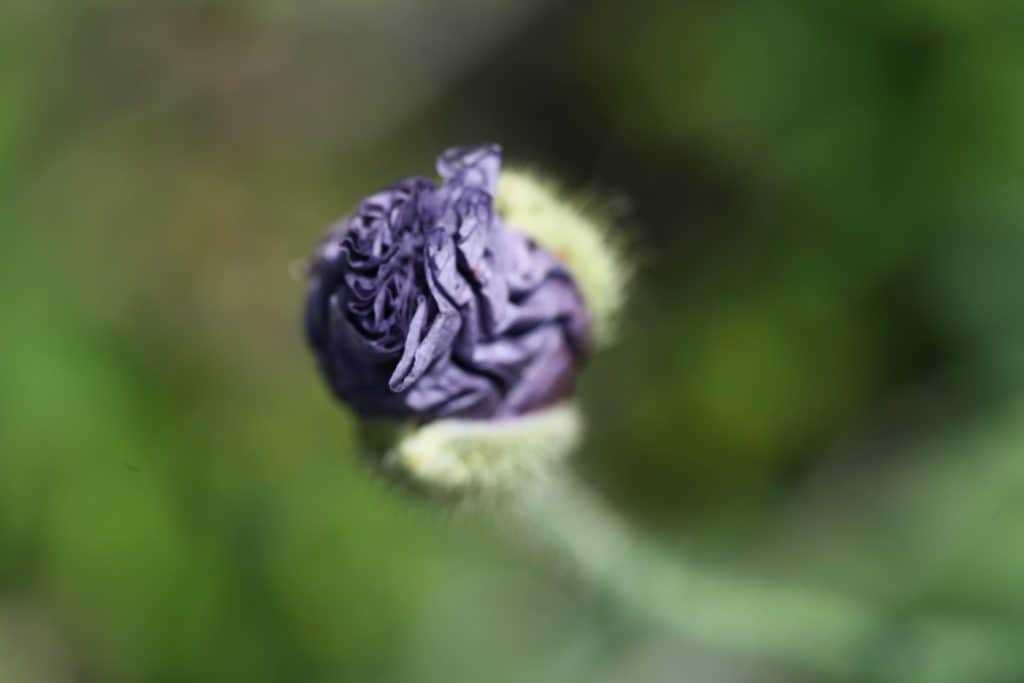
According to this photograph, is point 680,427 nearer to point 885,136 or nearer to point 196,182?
point 885,136

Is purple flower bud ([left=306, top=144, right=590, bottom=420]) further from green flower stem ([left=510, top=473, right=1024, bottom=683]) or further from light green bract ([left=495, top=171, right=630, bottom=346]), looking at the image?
green flower stem ([left=510, top=473, right=1024, bottom=683])

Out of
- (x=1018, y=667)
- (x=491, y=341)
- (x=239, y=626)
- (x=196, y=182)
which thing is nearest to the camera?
(x=491, y=341)

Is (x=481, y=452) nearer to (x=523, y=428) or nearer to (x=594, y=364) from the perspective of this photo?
(x=523, y=428)

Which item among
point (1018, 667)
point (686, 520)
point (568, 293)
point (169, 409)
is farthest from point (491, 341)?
point (169, 409)

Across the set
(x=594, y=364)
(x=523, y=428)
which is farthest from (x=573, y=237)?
(x=594, y=364)

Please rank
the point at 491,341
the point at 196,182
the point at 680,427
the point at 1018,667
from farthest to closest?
the point at 196,182
the point at 680,427
the point at 1018,667
the point at 491,341

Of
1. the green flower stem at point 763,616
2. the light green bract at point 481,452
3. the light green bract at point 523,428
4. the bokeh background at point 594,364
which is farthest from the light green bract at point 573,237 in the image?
the bokeh background at point 594,364
